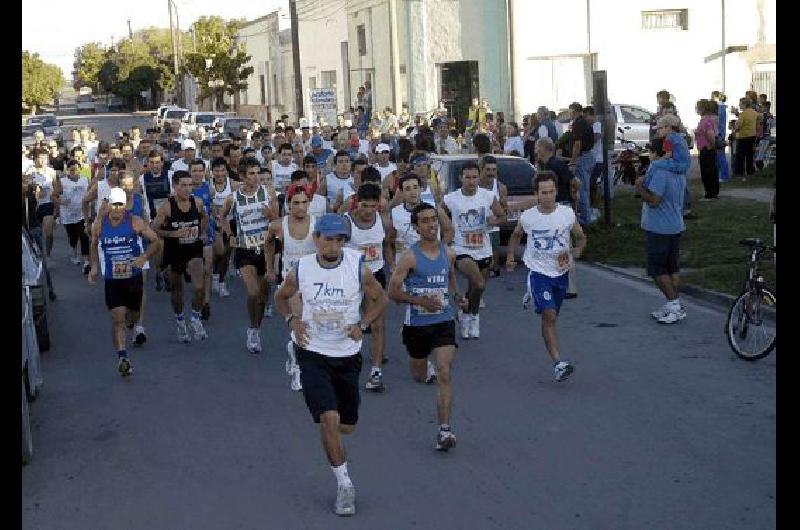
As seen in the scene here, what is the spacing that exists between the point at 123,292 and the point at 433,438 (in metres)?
4.39

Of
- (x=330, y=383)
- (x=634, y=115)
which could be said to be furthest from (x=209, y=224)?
(x=634, y=115)

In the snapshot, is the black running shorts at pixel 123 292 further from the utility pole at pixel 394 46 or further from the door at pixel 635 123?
the utility pole at pixel 394 46

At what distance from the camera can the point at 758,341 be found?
10977 millimetres

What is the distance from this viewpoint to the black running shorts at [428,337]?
8953mm

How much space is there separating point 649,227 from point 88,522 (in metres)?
7.36

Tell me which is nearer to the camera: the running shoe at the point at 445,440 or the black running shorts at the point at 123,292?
the running shoe at the point at 445,440

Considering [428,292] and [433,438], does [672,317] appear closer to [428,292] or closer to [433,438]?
[428,292]

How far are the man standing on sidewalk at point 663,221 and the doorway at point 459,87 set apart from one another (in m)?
29.9

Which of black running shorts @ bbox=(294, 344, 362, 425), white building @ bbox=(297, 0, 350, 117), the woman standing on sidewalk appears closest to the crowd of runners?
black running shorts @ bbox=(294, 344, 362, 425)

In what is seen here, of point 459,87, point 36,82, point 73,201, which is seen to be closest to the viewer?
point 73,201

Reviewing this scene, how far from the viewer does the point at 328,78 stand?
58469 millimetres

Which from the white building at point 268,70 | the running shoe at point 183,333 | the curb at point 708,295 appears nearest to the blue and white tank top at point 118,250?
the running shoe at point 183,333

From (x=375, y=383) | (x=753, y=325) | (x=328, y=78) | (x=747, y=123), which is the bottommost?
(x=375, y=383)
